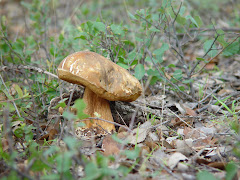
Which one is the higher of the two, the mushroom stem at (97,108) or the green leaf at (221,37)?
the green leaf at (221,37)

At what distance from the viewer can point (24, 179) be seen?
1320 mm

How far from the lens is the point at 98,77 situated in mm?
1907

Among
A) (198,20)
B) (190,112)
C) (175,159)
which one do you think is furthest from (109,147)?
(198,20)

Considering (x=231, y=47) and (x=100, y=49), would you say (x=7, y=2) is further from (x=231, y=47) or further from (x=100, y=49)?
(x=231, y=47)

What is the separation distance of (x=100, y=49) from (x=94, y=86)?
891 mm

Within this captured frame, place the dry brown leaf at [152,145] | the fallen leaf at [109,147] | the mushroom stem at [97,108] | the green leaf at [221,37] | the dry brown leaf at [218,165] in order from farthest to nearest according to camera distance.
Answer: the green leaf at [221,37]
the mushroom stem at [97,108]
the dry brown leaf at [152,145]
the fallen leaf at [109,147]
the dry brown leaf at [218,165]

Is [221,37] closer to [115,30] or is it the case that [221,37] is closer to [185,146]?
[115,30]

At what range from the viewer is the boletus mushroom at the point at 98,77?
1.88 m

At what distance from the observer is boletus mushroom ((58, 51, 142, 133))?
1.88 m

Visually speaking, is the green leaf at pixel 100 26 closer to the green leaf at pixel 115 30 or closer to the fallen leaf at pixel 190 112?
the green leaf at pixel 115 30

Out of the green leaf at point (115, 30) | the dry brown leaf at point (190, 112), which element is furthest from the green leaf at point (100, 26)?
the dry brown leaf at point (190, 112)

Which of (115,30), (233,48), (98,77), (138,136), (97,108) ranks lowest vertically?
(138,136)

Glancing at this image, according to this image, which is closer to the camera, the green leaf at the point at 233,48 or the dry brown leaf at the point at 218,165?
the dry brown leaf at the point at 218,165

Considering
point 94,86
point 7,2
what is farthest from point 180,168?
point 7,2
